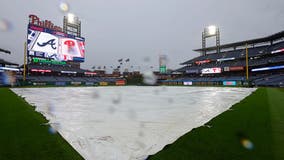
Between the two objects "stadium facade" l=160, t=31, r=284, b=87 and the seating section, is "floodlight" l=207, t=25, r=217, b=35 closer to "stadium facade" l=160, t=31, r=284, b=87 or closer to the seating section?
"stadium facade" l=160, t=31, r=284, b=87

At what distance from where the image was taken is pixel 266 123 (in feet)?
13.7

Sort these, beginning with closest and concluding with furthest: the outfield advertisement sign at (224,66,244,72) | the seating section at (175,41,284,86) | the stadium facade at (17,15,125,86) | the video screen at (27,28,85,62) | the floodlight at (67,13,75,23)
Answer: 1. the video screen at (27,28,85,62)
2. the stadium facade at (17,15,125,86)
3. the seating section at (175,41,284,86)
4. the outfield advertisement sign at (224,66,244,72)
5. the floodlight at (67,13,75,23)

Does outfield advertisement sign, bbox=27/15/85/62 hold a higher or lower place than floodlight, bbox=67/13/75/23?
lower

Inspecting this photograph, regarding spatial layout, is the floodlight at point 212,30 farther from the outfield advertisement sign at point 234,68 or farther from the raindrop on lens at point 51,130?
the raindrop on lens at point 51,130

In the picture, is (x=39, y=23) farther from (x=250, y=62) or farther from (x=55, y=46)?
(x=250, y=62)

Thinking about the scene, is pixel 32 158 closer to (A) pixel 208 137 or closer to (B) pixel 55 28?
(A) pixel 208 137

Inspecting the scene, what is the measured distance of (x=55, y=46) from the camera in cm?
4156

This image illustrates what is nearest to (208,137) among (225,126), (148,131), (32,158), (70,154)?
(225,126)

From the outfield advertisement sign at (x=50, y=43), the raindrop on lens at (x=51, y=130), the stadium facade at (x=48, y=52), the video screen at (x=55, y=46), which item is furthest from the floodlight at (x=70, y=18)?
the raindrop on lens at (x=51, y=130)

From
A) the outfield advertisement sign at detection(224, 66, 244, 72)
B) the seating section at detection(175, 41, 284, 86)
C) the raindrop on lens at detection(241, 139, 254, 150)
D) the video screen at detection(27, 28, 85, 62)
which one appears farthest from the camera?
the outfield advertisement sign at detection(224, 66, 244, 72)

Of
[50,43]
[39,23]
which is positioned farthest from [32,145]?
[39,23]

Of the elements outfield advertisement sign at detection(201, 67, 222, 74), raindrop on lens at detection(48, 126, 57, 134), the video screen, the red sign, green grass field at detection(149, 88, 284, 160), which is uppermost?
the red sign

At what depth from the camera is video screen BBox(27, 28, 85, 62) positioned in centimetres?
3756

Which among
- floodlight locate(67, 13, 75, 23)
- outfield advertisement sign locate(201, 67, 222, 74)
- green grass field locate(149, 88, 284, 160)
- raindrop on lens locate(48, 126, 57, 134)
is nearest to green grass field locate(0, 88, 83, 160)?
raindrop on lens locate(48, 126, 57, 134)
